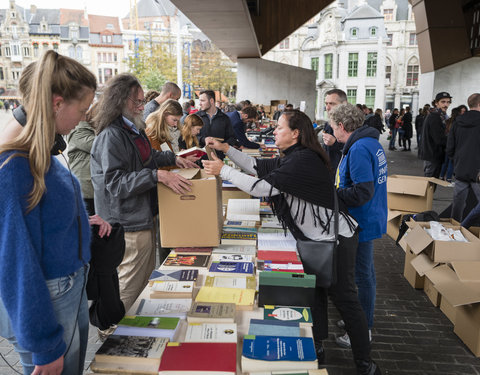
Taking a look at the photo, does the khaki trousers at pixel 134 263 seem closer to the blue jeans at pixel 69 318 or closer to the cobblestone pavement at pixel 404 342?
the cobblestone pavement at pixel 404 342

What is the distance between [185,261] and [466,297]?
2156 millimetres

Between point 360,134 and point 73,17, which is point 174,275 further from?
point 73,17

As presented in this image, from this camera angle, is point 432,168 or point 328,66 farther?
point 328,66

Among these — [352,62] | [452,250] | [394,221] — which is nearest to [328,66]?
[352,62]

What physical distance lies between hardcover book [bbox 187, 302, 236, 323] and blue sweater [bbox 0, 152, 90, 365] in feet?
2.03

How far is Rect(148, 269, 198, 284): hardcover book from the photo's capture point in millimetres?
2111

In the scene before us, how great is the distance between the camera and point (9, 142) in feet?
3.81

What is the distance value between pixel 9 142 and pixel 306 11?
12049mm

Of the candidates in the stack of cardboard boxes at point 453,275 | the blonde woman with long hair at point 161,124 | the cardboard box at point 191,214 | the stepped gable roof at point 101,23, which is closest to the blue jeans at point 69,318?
the cardboard box at point 191,214

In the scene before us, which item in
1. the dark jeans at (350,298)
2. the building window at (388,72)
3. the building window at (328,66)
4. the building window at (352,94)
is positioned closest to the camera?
the dark jeans at (350,298)

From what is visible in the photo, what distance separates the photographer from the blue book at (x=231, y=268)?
2.23 m

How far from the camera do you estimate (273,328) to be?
1665mm

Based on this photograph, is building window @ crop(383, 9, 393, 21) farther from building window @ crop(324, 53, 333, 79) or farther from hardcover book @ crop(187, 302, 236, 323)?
hardcover book @ crop(187, 302, 236, 323)

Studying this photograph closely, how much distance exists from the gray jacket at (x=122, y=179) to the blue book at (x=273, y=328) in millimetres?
1085
